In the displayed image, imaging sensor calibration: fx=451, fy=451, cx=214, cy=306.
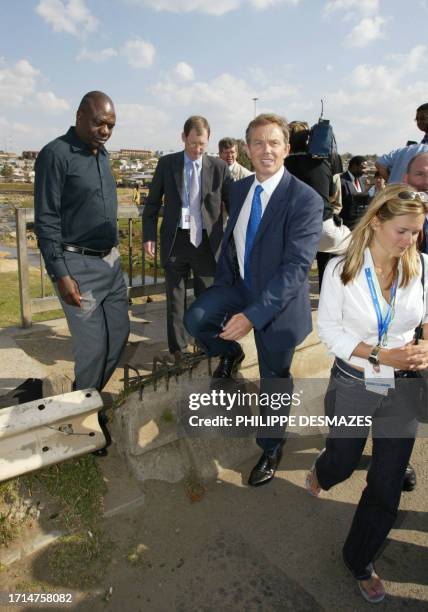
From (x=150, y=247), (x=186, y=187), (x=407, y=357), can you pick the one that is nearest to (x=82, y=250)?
(x=150, y=247)

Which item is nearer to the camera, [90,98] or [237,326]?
[237,326]

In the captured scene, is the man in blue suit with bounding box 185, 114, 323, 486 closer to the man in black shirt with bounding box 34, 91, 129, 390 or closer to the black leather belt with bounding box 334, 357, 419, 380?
the black leather belt with bounding box 334, 357, 419, 380

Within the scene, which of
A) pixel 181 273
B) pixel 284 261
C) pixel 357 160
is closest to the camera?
pixel 284 261

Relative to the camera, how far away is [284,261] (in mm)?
2887

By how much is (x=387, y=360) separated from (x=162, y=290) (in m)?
3.64

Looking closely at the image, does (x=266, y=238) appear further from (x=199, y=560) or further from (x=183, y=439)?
(x=199, y=560)

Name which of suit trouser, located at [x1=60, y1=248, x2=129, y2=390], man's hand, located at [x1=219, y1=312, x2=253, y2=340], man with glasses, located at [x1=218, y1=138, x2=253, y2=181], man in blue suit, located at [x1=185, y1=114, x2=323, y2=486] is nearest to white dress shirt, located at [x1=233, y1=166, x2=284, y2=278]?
man in blue suit, located at [x1=185, y1=114, x2=323, y2=486]

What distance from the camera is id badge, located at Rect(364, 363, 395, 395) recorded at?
92.5 inches

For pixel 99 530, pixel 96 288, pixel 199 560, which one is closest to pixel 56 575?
pixel 99 530

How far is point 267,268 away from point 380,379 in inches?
39.8

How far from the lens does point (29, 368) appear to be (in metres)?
4.12

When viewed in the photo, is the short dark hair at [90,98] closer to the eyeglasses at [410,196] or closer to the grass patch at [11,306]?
the eyeglasses at [410,196]

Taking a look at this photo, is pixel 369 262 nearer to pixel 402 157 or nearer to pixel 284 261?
pixel 284 261

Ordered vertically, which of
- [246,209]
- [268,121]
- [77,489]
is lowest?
[77,489]
